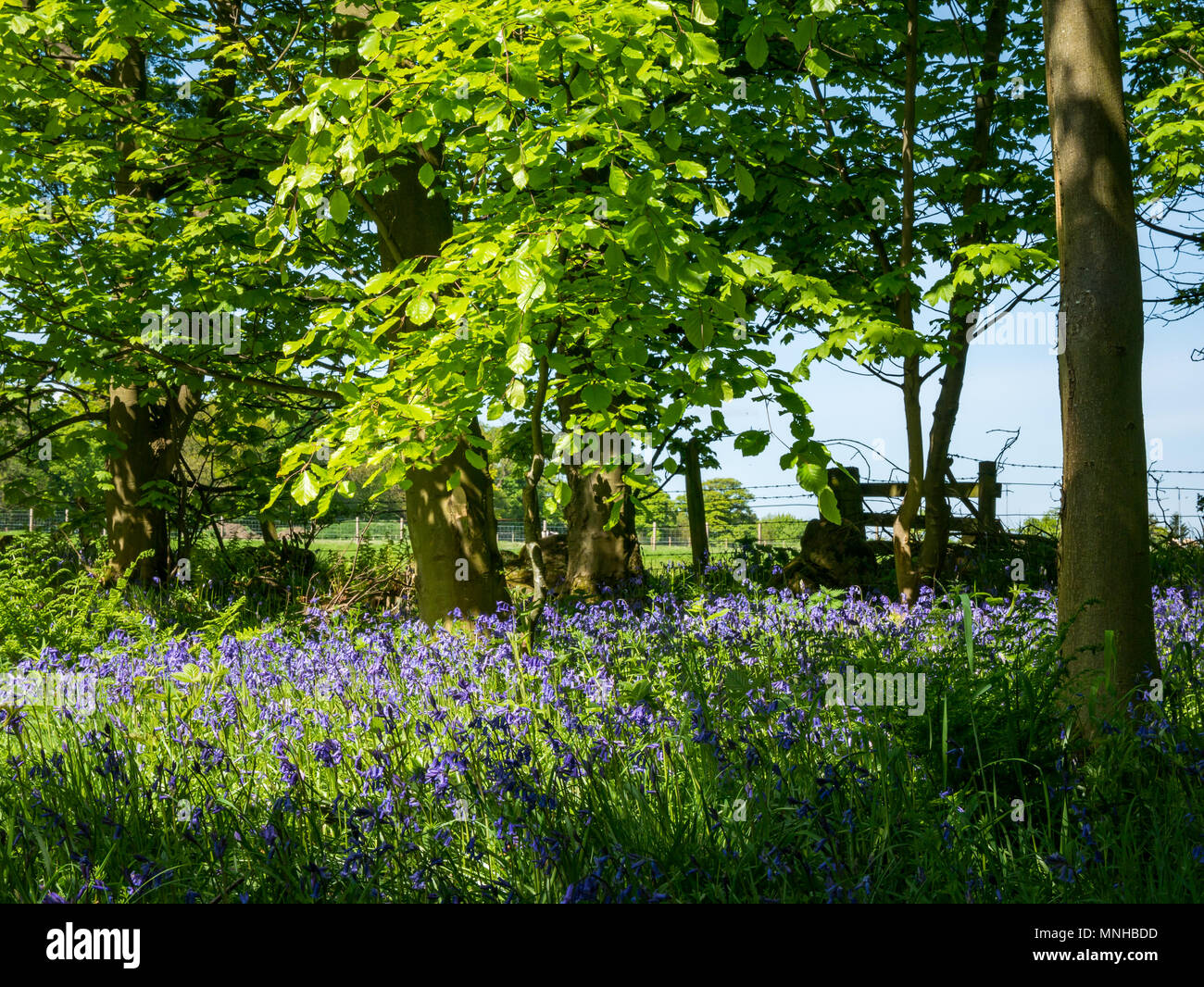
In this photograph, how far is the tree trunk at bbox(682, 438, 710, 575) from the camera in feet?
34.1

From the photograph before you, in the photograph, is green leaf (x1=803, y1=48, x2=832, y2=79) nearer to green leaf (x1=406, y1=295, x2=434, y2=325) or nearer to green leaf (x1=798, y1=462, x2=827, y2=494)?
green leaf (x1=798, y1=462, x2=827, y2=494)

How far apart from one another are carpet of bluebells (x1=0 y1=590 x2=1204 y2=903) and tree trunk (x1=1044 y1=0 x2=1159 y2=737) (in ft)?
0.94

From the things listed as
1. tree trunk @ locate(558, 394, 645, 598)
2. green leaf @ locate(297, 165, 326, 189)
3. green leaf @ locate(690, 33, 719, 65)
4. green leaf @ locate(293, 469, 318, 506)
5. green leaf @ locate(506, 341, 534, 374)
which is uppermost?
green leaf @ locate(690, 33, 719, 65)

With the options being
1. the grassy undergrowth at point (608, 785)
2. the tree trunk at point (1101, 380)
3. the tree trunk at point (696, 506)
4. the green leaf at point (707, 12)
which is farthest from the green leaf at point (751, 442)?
the tree trunk at point (696, 506)

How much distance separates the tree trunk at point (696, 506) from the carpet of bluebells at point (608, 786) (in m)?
5.37

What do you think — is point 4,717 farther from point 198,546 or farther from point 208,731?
point 198,546

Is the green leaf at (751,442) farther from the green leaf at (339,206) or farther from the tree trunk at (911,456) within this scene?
the tree trunk at (911,456)

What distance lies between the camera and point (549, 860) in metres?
2.64

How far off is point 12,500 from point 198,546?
2385 millimetres

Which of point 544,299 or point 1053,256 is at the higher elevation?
point 1053,256

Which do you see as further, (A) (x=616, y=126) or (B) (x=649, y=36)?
(B) (x=649, y=36)

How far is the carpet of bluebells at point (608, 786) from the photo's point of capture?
2.66 meters

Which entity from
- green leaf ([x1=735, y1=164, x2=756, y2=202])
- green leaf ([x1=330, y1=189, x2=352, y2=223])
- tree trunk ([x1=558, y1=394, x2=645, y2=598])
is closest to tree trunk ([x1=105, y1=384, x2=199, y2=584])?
tree trunk ([x1=558, y1=394, x2=645, y2=598])
